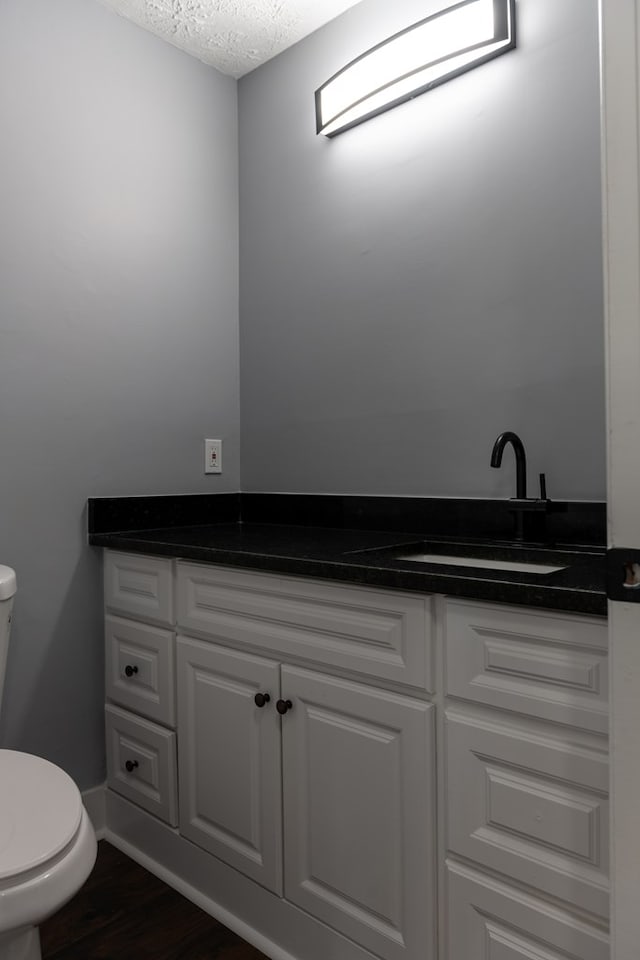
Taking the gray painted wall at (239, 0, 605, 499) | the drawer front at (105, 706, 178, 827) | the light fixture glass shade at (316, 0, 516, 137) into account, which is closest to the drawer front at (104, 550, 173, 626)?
the drawer front at (105, 706, 178, 827)

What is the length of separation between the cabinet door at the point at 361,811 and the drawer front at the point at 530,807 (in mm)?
62

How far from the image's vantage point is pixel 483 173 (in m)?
1.63

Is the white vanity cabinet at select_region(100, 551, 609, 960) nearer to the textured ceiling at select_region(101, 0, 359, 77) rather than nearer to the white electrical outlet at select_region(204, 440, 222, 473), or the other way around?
the white electrical outlet at select_region(204, 440, 222, 473)

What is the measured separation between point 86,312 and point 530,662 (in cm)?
152

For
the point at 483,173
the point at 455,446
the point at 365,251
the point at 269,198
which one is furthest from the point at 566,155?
the point at 269,198

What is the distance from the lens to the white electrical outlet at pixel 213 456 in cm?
218

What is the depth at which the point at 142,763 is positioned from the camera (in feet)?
5.73

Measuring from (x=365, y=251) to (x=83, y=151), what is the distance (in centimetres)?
85

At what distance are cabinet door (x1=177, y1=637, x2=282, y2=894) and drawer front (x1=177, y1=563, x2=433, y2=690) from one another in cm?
6

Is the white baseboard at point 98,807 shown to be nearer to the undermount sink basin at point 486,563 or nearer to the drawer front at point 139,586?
the drawer front at point 139,586

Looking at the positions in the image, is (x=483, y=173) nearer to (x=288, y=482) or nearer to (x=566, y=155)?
(x=566, y=155)

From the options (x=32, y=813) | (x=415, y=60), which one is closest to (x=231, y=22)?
(x=415, y=60)

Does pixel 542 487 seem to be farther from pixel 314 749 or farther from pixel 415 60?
pixel 415 60

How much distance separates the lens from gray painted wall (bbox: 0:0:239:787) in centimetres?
174
